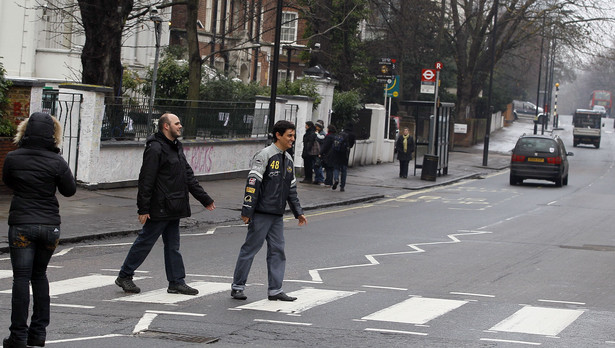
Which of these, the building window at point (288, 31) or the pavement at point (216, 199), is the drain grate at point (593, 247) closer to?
the pavement at point (216, 199)

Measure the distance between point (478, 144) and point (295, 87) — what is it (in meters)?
31.9

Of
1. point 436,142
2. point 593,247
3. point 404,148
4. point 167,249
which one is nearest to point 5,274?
point 167,249

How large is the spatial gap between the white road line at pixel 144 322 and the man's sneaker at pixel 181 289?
103 cm

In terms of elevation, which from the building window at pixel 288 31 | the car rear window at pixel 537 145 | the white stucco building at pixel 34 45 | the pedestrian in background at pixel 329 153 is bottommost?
the pedestrian in background at pixel 329 153

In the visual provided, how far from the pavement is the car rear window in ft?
8.93

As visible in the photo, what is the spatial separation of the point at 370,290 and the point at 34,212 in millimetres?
4536

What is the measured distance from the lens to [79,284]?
987cm

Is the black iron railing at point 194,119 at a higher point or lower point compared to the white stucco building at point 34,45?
lower

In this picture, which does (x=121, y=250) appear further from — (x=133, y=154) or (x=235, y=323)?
(x=133, y=154)

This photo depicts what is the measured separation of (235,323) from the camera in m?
8.10

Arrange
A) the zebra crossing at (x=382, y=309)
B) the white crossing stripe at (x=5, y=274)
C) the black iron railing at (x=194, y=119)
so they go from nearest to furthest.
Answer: the zebra crossing at (x=382, y=309) → the white crossing stripe at (x=5, y=274) → the black iron railing at (x=194, y=119)

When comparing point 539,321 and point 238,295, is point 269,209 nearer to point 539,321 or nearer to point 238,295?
point 238,295

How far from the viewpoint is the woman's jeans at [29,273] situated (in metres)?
6.73

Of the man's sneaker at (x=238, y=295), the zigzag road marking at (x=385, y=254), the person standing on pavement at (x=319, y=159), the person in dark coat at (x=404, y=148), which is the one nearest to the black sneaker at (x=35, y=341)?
the man's sneaker at (x=238, y=295)
